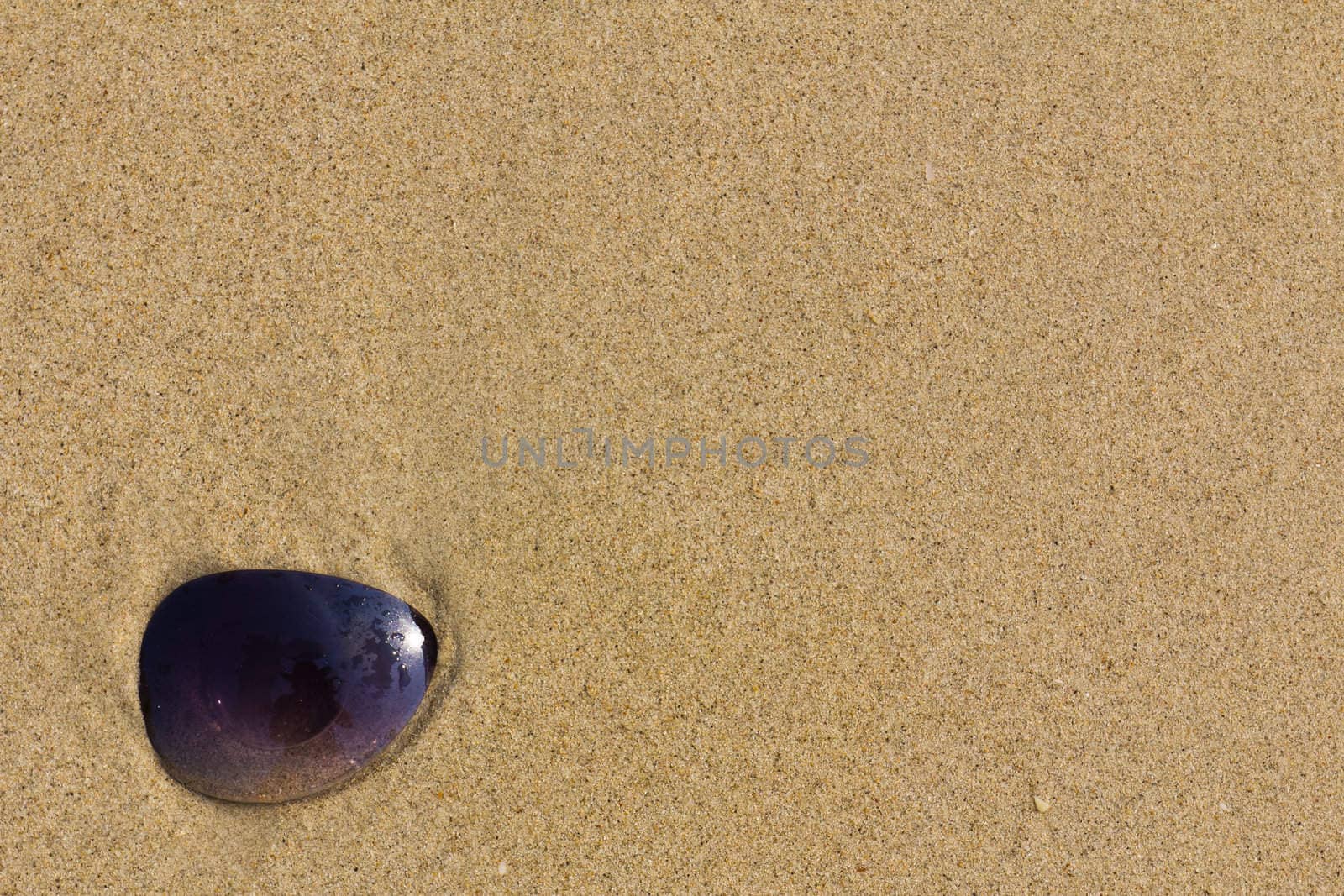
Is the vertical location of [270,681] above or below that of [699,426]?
below

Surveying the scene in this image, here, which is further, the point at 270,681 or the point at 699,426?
the point at 699,426

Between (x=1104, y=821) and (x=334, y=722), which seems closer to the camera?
(x=334, y=722)

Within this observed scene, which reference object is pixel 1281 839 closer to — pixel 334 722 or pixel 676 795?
pixel 676 795

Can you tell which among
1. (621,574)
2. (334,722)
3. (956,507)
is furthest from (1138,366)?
(334,722)
